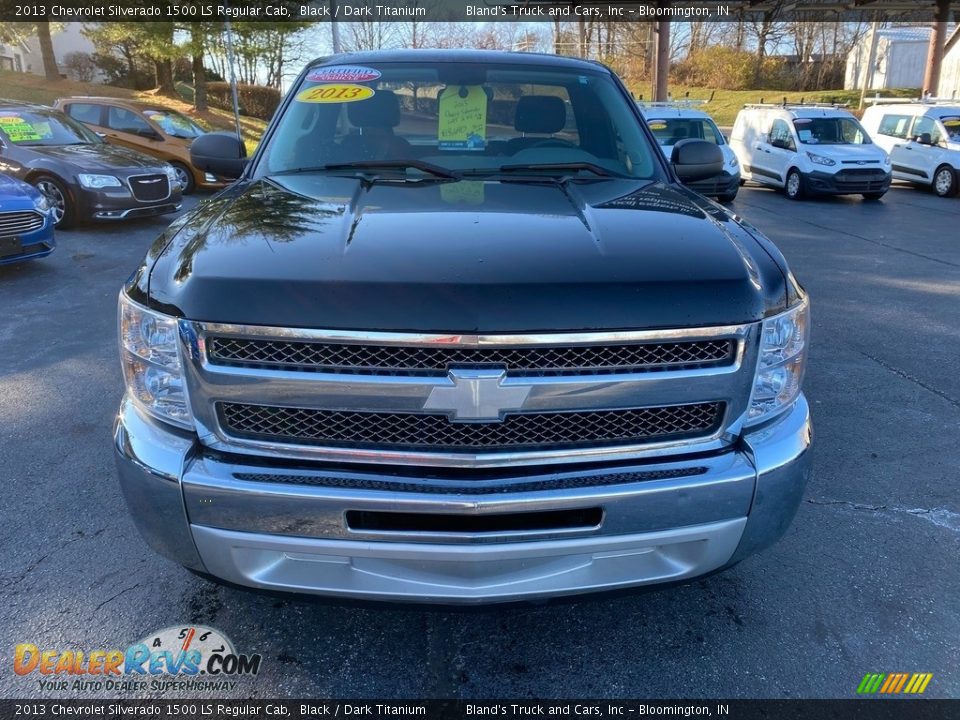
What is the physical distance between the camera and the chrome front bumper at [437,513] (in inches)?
77.9

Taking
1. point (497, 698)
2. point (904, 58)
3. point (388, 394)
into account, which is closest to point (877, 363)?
point (497, 698)

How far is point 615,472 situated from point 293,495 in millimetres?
864

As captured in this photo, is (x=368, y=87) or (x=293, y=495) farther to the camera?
(x=368, y=87)

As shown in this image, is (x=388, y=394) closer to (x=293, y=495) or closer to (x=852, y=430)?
(x=293, y=495)

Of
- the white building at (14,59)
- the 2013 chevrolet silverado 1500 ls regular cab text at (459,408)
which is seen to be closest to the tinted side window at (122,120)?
the 2013 chevrolet silverado 1500 ls regular cab text at (459,408)

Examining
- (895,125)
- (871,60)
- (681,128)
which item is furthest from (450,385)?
(871,60)

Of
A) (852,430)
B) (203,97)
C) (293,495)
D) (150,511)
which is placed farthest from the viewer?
(203,97)

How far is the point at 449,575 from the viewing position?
2023 mm

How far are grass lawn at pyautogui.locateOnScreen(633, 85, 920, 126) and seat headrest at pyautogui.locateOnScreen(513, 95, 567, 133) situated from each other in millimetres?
34703

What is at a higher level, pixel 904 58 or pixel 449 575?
pixel 904 58

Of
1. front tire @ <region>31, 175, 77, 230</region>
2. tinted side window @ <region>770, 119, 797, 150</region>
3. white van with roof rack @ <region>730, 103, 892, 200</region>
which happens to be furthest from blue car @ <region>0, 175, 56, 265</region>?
tinted side window @ <region>770, 119, 797, 150</region>

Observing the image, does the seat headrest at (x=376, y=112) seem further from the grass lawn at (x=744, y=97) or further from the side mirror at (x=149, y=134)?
the grass lawn at (x=744, y=97)

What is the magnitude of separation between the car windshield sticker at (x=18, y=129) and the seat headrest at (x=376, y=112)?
30.5ft

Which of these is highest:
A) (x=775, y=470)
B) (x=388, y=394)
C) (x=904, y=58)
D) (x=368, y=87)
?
(x=904, y=58)
